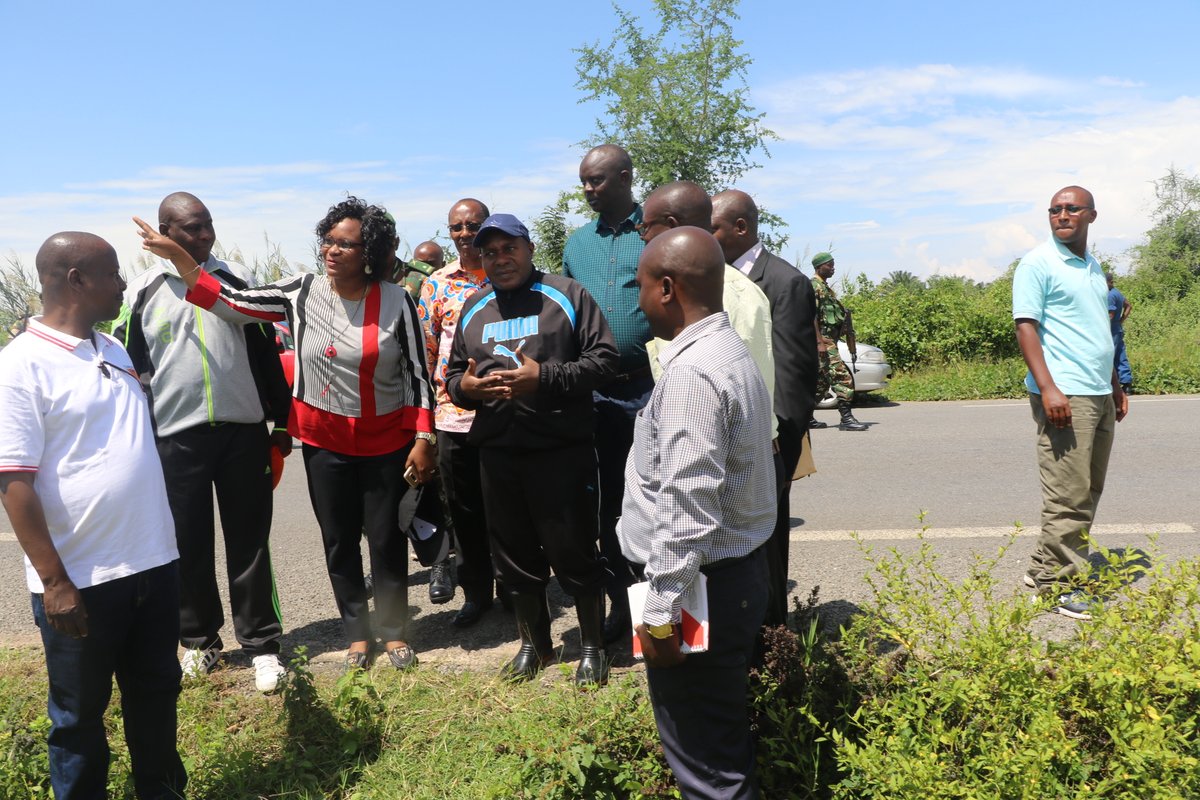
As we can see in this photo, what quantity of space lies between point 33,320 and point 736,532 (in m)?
2.27

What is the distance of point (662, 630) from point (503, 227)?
201cm

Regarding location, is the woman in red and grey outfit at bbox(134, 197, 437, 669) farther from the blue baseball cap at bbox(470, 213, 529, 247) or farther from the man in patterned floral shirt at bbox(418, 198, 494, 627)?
the blue baseball cap at bbox(470, 213, 529, 247)

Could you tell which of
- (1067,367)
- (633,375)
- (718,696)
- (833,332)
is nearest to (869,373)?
(833,332)

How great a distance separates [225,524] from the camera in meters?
4.52

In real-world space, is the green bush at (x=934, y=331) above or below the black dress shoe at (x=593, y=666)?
above

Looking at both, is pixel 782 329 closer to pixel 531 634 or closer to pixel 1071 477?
pixel 531 634

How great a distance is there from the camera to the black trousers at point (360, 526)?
4.46 meters

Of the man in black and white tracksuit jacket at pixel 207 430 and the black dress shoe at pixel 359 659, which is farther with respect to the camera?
the black dress shoe at pixel 359 659

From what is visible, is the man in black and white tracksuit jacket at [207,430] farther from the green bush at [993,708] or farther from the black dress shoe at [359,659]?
the green bush at [993,708]

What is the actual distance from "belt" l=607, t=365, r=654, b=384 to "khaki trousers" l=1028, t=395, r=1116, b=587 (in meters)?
2.04

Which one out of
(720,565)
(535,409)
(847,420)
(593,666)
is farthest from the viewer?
(847,420)

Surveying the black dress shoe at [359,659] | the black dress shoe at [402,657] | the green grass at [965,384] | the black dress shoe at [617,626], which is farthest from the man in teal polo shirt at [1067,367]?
the green grass at [965,384]

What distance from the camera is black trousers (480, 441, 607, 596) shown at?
3.99m

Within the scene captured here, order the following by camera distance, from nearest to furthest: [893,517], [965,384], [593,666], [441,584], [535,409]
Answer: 1. [535,409]
2. [593,666]
3. [441,584]
4. [893,517]
5. [965,384]
